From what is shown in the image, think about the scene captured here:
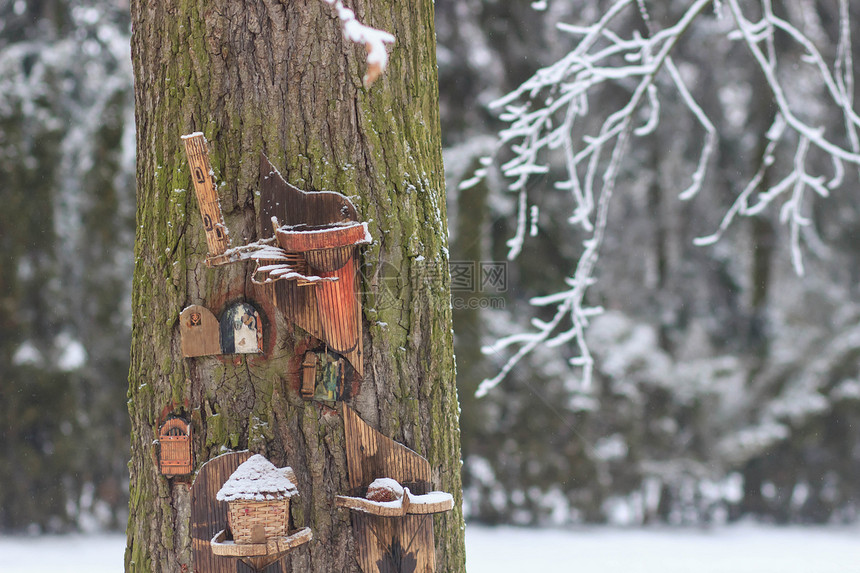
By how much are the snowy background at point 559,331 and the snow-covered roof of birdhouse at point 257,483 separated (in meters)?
3.02

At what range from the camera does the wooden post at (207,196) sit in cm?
117

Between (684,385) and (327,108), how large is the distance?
459 cm

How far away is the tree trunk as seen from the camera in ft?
4.07

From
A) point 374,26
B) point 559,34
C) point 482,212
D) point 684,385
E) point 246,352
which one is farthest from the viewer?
point 559,34

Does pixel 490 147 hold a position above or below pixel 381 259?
above

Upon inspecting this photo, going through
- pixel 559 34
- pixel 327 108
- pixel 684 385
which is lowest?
pixel 684 385

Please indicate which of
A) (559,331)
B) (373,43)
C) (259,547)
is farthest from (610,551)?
(373,43)

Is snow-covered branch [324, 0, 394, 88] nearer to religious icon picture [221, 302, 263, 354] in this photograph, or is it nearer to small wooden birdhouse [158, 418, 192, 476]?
religious icon picture [221, 302, 263, 354]

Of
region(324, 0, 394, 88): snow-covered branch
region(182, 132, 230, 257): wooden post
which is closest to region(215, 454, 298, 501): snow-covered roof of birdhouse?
region(182, 132, 230, 257): wooden post

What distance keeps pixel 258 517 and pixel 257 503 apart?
0.08ft

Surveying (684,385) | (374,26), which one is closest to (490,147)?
(684,385)

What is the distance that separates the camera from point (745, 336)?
5.95 meters

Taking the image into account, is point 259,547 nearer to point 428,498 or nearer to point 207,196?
point 428,498

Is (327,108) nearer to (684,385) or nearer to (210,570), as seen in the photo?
(210,570)
